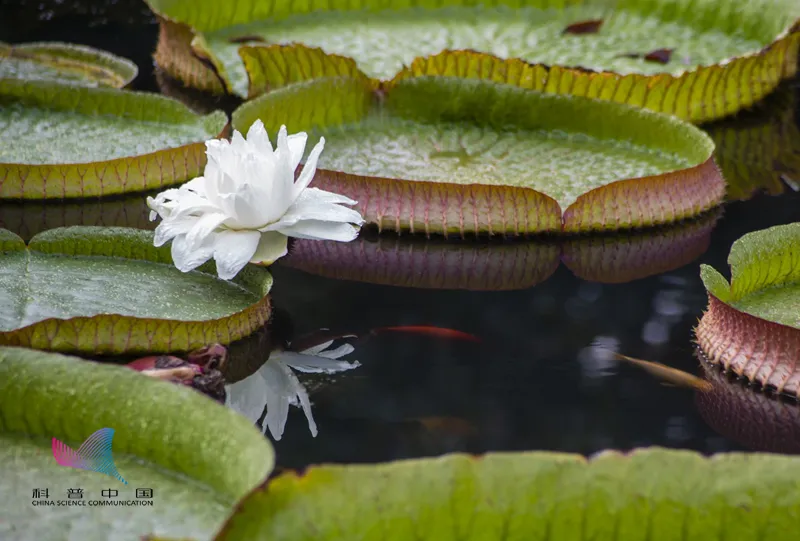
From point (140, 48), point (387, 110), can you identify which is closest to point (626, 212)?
point (387, 110)

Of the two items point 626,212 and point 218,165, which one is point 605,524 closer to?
point 218,165

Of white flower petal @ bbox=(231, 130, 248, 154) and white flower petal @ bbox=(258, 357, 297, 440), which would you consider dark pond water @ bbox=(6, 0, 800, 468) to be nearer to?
white flower petal @ bbox=(258, 357, 297, 440)

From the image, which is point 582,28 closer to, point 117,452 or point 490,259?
point 490,259

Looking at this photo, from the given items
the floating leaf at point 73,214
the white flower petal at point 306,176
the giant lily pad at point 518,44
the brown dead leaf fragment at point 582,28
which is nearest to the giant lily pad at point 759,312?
the white flower petal at point 306,176

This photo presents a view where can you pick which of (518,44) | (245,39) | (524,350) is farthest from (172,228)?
(518,44)

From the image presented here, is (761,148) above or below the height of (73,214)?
above

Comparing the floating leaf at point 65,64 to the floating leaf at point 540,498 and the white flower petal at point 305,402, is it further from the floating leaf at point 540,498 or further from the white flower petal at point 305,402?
the floating leaf at point 540,498

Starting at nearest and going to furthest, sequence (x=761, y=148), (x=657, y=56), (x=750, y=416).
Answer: (x=750, y=416) → (x=761, y=148) → (x=657, y=56)

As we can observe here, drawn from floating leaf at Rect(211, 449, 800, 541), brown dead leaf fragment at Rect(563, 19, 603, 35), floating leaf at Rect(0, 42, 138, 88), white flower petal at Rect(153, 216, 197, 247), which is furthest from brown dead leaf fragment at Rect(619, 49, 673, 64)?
floating leaf at Rect(211, 449, 800, 541)
